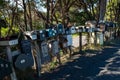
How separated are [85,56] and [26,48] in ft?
13.6

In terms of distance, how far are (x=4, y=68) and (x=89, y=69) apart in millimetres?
3275

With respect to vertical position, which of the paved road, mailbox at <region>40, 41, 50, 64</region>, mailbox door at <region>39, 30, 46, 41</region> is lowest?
the paved road

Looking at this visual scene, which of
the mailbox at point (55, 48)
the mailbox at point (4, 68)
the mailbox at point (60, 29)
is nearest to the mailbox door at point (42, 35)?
the mailbox at point (55, 48)

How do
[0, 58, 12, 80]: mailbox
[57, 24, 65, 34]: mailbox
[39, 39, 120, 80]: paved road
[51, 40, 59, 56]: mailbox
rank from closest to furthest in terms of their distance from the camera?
[0, 58, 12, 80]: mailbox
[39, 39, 120, 80]: paved road
[51, 40, 59, 56]: mailbox
[57, 24, 65, 34]: mailbox

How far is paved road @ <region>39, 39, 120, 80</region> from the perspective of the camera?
698cm

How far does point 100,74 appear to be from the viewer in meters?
7.19

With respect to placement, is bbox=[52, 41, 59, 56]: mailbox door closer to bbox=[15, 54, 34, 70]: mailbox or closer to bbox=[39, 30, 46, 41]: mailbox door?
bbox=[39, 30, 46, 41]: mailbox door

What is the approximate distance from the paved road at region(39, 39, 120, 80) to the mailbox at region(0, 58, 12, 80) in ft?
6.05

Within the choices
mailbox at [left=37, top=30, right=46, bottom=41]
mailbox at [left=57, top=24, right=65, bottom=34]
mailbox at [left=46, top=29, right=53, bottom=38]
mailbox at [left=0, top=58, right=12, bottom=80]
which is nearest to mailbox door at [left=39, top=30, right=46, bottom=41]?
mailbox at [left=37, top=30, right=46, bottom=41]

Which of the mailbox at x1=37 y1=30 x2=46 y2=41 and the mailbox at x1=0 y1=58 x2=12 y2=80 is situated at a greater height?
the mailbox at x1=37 y1=30 x2=46 y2=41

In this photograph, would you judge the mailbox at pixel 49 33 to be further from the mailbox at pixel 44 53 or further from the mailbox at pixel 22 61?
the mailbox at pixel 22 61

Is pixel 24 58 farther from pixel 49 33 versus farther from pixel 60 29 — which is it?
pixel 60 29

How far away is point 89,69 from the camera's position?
7.84m

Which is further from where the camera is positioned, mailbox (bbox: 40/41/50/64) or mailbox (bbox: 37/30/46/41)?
mailbox (bbox: 40/41/50/64)
